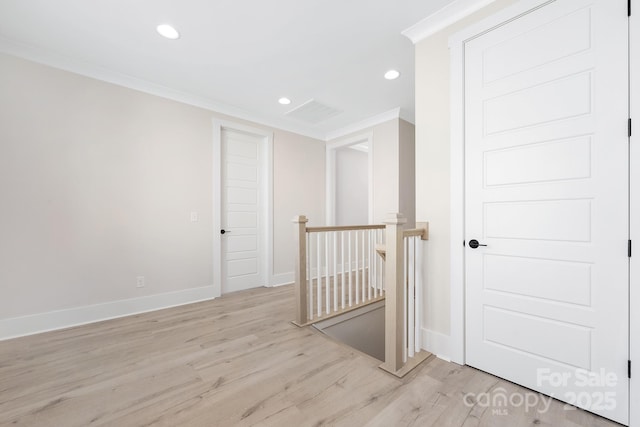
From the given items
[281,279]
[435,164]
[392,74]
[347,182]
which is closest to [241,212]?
[281,279]

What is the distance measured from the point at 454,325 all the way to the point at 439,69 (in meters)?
1.98

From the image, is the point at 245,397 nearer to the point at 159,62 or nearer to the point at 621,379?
the point at 621,379

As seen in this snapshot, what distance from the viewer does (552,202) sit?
1.53 metres

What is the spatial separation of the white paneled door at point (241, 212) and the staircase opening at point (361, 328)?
1.71 m

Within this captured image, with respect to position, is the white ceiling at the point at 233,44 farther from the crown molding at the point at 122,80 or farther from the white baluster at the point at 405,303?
the white baluster at the point at 405,303

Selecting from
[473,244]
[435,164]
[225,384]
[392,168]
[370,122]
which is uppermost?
[370,122]

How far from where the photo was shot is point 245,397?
153 centimetres

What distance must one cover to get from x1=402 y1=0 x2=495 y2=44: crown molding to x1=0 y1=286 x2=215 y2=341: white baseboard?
3.62m

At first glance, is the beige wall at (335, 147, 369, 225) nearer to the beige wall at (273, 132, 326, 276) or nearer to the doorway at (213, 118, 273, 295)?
the beige wall at (273, 132, 326, 276)

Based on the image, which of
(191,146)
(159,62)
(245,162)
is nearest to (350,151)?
(245,162)

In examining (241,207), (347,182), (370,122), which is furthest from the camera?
(347,182)

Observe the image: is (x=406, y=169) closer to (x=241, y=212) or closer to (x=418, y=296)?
(x=418, y=296)

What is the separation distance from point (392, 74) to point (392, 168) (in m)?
1.38

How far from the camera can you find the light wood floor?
1376 mm
